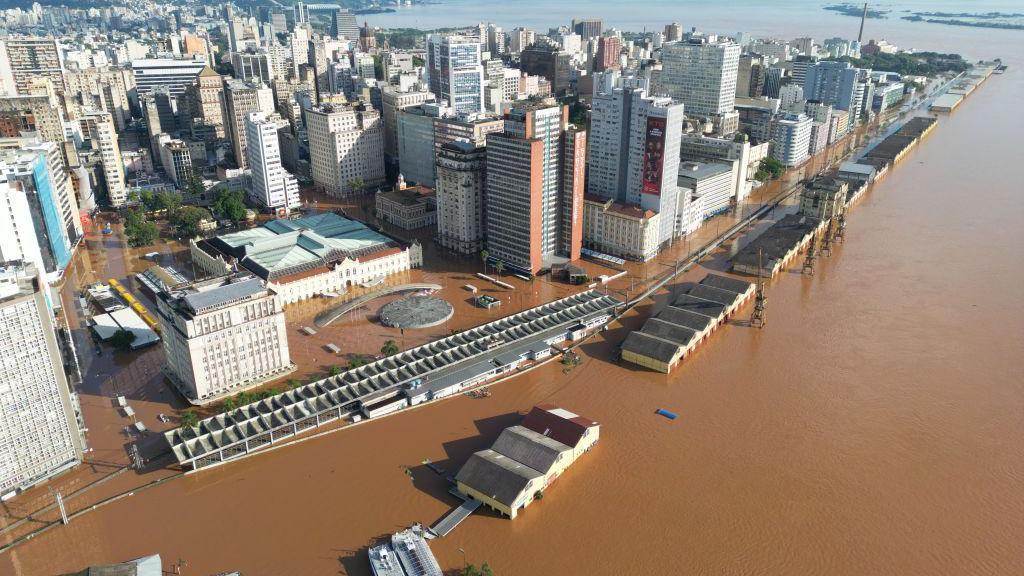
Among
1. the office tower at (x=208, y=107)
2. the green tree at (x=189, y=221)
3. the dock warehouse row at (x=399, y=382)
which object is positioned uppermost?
the office tower at (x=208, y=107)

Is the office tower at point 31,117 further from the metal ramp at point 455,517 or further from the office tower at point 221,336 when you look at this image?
the metal ramp at point 455,517

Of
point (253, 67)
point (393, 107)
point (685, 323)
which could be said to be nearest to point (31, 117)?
point (393, 107)

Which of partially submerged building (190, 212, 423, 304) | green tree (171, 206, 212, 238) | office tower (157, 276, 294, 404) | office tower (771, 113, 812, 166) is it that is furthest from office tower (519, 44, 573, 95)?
office tower (157, 276, 294, 404)

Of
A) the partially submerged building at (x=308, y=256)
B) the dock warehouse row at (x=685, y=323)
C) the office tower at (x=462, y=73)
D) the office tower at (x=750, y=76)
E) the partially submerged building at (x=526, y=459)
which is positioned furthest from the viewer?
the office tower at (x=750, y=76)

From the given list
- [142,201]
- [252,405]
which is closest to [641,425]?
[252,405]

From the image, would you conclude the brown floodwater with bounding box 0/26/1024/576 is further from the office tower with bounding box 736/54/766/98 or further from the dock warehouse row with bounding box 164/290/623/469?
the office tower with bounding box 736/54/766/98

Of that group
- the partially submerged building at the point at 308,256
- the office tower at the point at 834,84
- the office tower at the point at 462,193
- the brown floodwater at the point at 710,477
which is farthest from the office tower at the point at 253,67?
the brown floodwater at the point at 710,477
